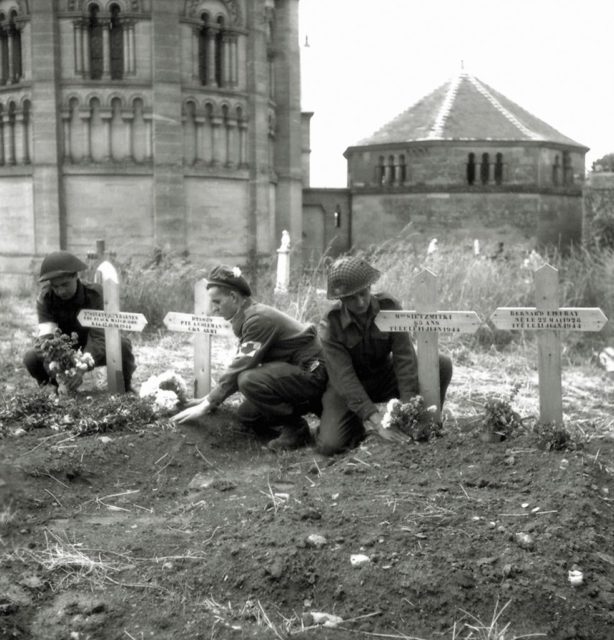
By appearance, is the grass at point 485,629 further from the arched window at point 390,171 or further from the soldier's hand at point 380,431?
the arched window at point 390,171

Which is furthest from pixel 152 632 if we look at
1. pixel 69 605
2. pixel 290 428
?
pixel 290 428

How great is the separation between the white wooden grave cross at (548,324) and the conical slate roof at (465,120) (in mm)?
34649

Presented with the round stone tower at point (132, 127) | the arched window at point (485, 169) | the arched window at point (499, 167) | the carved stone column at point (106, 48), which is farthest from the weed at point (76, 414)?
the arched window at point (499, 167)

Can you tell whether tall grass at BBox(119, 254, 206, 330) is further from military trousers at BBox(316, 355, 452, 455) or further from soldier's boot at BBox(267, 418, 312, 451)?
military trousers at BBox(316, 355, 452, 455)

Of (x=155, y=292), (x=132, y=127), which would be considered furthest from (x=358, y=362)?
(x=132, y=127)

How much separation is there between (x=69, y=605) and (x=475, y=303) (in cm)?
1047

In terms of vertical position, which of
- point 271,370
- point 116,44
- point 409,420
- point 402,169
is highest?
point 116,44

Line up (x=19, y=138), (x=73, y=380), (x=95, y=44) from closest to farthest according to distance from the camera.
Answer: (x=73, y=380) → (x=95, y=44) → (x=19, y=138)

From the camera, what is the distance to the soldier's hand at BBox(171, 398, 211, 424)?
7.60 metres

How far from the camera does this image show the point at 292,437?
7.58 m

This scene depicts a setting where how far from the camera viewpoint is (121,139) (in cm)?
2819

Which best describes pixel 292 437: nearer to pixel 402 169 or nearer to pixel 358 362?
pixel 358 362

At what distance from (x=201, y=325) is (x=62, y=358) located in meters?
1.22

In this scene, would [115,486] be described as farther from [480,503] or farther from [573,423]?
[573,423]
